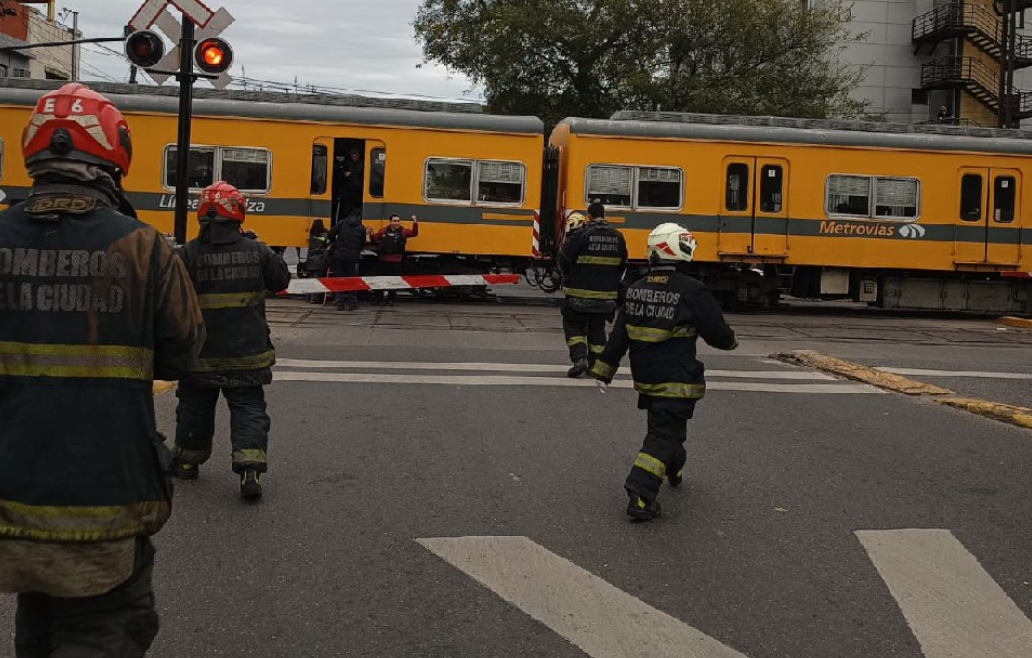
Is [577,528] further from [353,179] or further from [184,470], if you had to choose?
[353,179]

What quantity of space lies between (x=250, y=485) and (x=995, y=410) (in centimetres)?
634

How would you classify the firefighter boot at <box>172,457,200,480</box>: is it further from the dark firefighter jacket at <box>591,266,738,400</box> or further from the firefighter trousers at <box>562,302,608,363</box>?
the firefighter trousers at <box>562,302,608,363</box>

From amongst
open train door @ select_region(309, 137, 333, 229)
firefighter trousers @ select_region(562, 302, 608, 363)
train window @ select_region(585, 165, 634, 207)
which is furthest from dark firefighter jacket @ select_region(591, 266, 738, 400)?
open train door @ select_region(309, 137, 333, 229)

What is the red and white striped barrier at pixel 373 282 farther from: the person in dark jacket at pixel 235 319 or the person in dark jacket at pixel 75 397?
the person in dark jacket at pixel 75 397

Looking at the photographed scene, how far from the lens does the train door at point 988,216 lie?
19.2m

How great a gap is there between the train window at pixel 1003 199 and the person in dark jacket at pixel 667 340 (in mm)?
15796

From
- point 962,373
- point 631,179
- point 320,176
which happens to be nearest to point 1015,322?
point 631,179

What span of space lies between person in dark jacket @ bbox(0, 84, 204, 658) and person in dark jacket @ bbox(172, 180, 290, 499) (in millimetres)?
2905

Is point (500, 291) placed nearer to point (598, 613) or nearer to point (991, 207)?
point (991, 207)

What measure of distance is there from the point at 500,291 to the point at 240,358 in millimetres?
17799

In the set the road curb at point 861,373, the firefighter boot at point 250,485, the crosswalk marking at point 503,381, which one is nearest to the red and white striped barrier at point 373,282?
the crosswalk marking at point 503,381

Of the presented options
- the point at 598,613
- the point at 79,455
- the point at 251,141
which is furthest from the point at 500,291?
the point at 79,455

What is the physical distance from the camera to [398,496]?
5.74 m

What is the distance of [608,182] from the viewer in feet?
61.1
